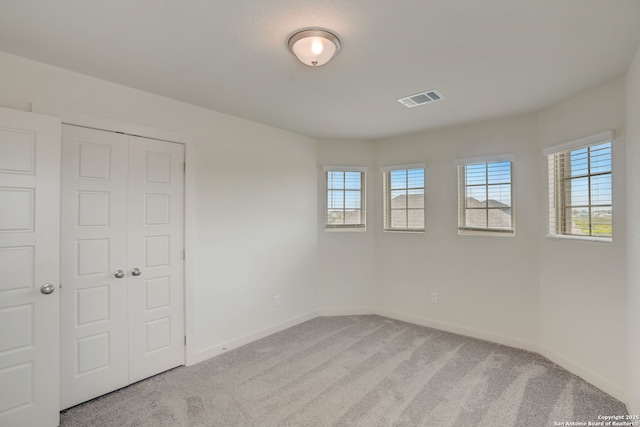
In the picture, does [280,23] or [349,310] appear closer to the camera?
[280,23]

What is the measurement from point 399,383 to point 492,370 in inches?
37.1

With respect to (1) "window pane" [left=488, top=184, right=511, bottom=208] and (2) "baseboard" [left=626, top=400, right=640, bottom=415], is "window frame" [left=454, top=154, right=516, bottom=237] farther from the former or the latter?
(2) "baseboard" [left=626, top=400, right=640, bottom=415]

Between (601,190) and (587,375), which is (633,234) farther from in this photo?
(587,375)

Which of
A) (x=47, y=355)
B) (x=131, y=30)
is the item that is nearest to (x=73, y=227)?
(x=47, y=355)

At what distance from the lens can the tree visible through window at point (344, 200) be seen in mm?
4531

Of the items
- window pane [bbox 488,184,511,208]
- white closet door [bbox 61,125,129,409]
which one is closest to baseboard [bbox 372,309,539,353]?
window pane [bbox 488,184,511,208]

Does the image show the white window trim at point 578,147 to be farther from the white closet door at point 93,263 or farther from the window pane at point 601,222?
the white closet door at point 93,263

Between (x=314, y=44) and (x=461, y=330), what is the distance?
3571 mm

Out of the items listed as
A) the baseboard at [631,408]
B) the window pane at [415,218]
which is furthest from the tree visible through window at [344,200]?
the baseboard at [631,408]

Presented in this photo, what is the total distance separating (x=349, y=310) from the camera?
4.52m

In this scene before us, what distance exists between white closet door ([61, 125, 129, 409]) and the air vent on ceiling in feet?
8.23

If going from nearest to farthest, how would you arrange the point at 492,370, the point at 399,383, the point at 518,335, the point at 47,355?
the point at 47,355, the point at 399,383, the point at 492,370, the point at 518,335

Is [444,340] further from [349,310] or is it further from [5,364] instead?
[5,364]

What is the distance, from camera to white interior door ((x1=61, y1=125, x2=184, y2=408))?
2.39 m
